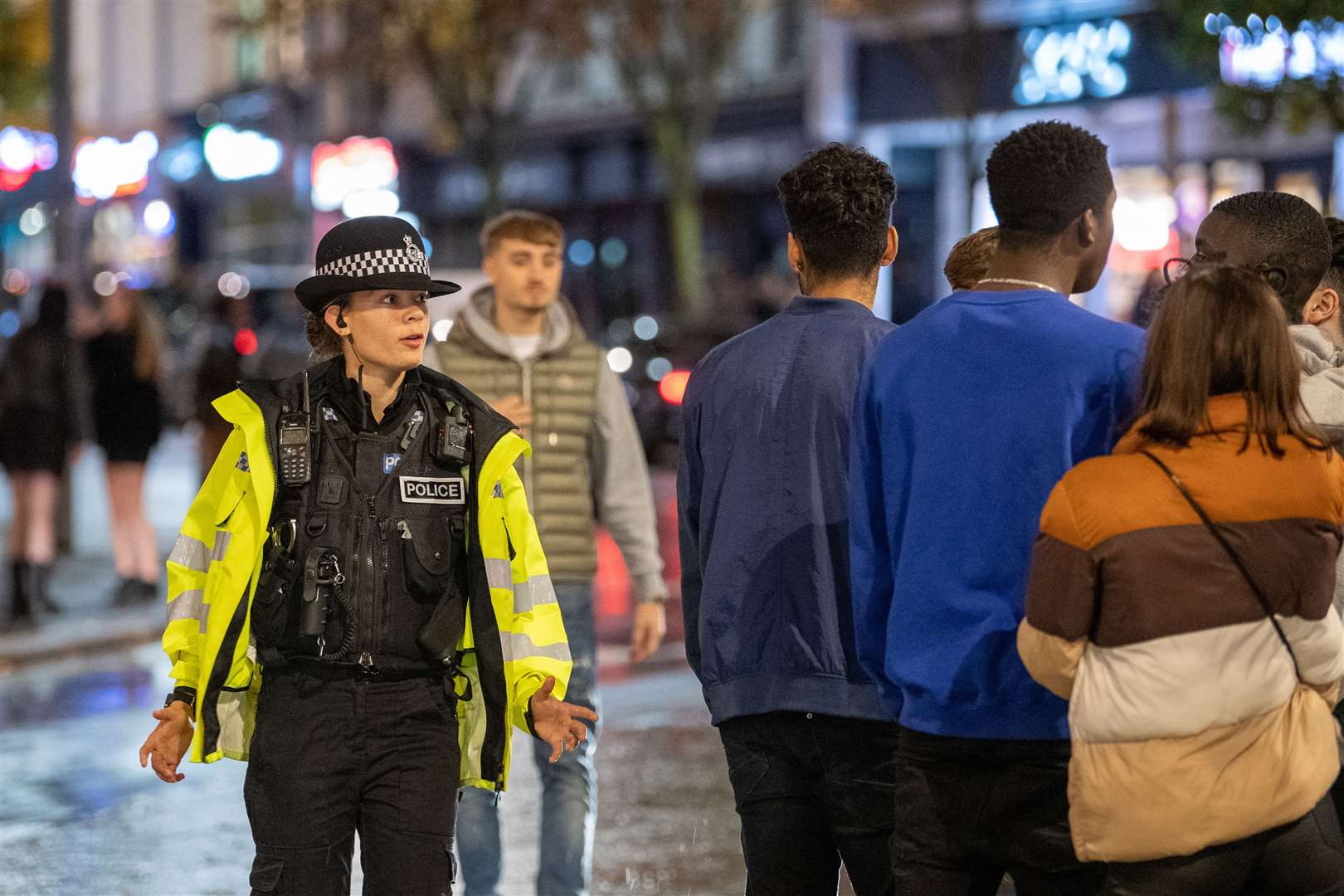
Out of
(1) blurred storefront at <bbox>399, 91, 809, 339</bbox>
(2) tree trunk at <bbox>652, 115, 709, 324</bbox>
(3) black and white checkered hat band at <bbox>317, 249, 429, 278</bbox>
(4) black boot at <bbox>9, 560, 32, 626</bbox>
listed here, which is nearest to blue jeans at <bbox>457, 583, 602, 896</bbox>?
(3) black and white checkered hat band at <bbox>317, 249, 429, 278</bbox>

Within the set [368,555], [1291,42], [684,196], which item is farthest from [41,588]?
[684,196]

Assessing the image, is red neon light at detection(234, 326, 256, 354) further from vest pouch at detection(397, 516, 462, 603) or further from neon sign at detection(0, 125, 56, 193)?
vest pouch at detection(397, 516, 462, 603)

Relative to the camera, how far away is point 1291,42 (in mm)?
11617

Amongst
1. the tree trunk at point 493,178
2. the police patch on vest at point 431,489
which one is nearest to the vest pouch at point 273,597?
the police patch on vest at point 431,489

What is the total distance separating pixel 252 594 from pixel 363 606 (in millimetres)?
247

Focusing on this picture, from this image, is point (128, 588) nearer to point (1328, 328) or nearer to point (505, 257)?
point (505, 257)

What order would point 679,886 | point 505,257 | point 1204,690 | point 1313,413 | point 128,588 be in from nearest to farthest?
point 1204,690 → point 1313,413 → point 505,257 → point 679,886 → point 128,588

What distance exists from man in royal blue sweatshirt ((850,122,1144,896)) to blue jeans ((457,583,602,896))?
210 centimetres

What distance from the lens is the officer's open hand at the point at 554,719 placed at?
13.3 feet

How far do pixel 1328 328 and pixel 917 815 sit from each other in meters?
1.60

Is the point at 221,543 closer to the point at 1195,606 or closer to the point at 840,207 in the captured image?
the point at 840,207

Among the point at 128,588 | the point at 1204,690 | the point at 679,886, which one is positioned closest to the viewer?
the point at 1204,690

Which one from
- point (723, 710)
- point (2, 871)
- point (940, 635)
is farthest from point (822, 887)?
point (2, 871)

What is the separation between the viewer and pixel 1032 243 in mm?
3580
